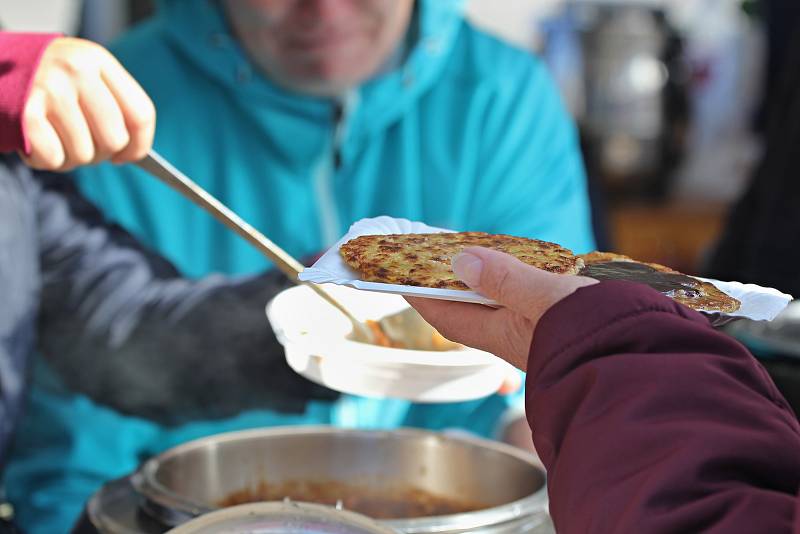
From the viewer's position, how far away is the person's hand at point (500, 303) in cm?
61

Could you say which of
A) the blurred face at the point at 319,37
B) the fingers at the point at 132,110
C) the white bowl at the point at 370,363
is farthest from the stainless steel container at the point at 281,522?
the blurred face at the point at 319,37

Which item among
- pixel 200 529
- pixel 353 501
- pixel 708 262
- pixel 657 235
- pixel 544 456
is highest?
pixel 544 456

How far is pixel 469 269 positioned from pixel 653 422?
0.17 meters

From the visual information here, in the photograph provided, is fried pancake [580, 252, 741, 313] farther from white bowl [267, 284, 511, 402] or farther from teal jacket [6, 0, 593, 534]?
teal jacket [6, 0, 593, 534]

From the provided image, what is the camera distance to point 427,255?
769 mm

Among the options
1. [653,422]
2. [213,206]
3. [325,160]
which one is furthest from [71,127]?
[325,160]

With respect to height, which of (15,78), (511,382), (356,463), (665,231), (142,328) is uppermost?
(15,78)

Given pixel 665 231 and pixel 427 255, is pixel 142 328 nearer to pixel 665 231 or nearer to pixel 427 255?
pixel 427 255

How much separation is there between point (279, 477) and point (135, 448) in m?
0.66

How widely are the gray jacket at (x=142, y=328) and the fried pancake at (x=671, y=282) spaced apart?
2.72 ft

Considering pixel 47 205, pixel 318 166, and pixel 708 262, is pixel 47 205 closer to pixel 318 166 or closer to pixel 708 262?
pixel 318 166

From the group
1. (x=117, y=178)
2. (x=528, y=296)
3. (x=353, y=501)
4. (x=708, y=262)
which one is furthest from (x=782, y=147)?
(x=528, y=296)

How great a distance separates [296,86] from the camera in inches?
63.3

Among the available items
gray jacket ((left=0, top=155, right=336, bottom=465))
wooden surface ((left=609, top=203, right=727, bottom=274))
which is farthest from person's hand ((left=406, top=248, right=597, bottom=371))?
wooden surface ((left=609, top=203, right=727, bottom=274))
